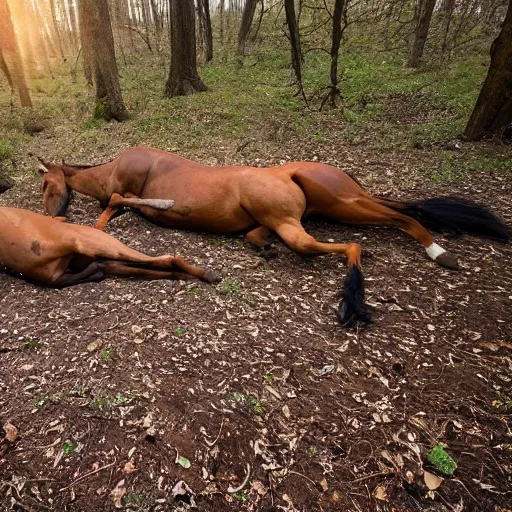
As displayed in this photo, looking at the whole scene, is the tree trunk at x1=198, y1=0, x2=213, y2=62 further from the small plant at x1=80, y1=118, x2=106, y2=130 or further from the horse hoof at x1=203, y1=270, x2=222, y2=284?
the horse hoof at x1=203, y1=270, x2=222, y2=284

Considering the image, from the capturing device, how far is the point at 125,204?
14.9 ft

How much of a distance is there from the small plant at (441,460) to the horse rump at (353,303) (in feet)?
3.38

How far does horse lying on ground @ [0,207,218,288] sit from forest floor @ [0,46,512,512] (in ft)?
0.41

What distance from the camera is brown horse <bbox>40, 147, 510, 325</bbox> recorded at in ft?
12.8

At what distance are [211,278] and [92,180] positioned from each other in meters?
2.38

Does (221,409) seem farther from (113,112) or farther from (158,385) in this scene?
(113,112)

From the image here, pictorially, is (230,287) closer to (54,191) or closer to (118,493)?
(118,493)

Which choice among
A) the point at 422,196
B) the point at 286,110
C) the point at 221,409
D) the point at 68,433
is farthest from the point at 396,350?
the point at 286,110

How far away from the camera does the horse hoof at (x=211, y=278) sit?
354 cm

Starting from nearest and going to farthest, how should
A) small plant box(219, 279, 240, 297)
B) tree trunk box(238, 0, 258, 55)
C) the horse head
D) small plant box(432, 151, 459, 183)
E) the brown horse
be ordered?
small plant box(219, 279, 240, 297)
the brown horse
the horse head
small plant box(432, 151, 459, 183)
tree trunk box(238, 0, 258, 55)

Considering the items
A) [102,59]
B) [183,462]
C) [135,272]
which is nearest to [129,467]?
[183,462]

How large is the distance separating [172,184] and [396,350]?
287cm

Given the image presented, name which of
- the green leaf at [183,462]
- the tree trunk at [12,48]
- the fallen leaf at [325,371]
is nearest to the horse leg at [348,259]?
the fallen leaf at [325,371]

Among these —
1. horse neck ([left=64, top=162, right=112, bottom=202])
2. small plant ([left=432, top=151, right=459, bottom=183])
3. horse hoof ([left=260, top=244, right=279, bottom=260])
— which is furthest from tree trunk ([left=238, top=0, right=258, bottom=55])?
horse hoof ([left=260, top=244, right=279, bottom=260])
